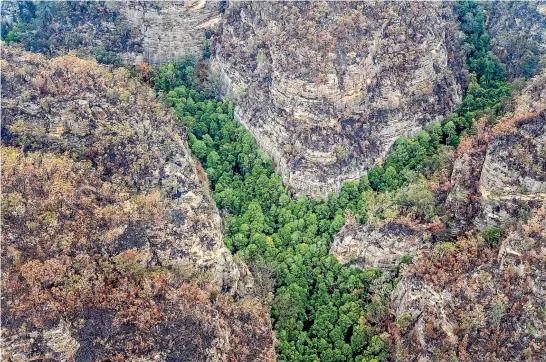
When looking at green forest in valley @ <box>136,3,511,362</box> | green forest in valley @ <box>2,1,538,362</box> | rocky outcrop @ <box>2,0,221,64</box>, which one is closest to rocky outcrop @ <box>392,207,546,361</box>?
green forest in valley @ <box>2,1,538,362</box>

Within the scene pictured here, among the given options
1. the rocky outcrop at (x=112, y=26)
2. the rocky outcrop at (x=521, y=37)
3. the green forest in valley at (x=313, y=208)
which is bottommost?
the green forest in valley at (x=313, y=208)

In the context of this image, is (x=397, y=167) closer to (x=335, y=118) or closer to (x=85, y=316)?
(x=335, y=118)

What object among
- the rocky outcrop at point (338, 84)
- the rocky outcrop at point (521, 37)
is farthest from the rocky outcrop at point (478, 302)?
the rocky outcrop at point (521, 37)

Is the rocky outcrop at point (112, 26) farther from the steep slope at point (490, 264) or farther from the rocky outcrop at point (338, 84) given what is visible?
the steep slope at point (490, 264)

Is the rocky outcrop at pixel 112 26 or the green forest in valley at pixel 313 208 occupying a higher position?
the rocky outcrop at pixel 112 26

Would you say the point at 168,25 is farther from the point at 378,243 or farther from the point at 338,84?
the point at 378,243

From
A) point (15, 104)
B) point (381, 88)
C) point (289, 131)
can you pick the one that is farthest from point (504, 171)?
point (15, 104)

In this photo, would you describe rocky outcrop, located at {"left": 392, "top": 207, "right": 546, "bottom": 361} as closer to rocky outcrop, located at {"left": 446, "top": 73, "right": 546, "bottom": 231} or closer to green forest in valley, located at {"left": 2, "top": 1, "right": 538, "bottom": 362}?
green forest in valley, located at {"left": 2, "top": 1, "right": 538, "bottom": 362}
